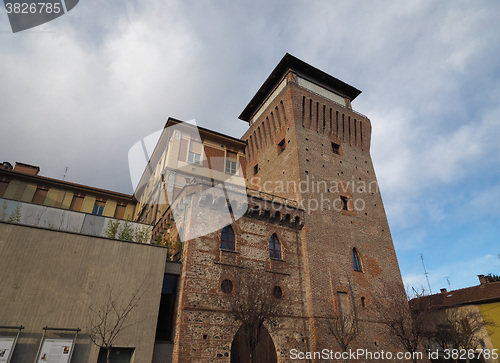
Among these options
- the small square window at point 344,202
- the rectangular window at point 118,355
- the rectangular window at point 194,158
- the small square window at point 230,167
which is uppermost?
the small square window at point 230,167

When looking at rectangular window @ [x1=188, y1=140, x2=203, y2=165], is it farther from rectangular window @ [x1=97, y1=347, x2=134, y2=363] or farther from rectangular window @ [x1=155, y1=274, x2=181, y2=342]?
rectangular window @ [x1=97, y1=347, x2=134, y2=363]

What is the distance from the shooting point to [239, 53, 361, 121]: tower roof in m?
24.8

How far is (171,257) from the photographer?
53.2ft

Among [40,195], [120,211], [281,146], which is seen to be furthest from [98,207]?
[281,146]

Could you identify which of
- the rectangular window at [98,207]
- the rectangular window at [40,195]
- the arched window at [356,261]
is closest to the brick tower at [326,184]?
the arched window at [356,261]

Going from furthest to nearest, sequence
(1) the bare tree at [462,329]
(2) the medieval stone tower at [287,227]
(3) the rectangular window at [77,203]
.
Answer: (3) the rectangular window at [77,203]
(1) the bare tree at [462,329]
(2) the medieval stone tower at [287,227]

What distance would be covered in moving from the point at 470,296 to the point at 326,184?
19387mm

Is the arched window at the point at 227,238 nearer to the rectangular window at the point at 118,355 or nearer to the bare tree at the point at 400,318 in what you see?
the rectangular window at the point at 118,355

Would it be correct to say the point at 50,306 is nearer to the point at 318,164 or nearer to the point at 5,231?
the point at 5,231

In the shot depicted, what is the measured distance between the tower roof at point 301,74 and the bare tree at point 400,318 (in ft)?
56.9

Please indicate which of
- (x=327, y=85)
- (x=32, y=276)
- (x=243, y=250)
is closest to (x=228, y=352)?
(x=243, y=250)

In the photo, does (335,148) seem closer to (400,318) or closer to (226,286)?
(400,318)

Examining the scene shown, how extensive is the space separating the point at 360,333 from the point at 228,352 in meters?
8.58

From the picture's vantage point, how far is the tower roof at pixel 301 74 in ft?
81.3
